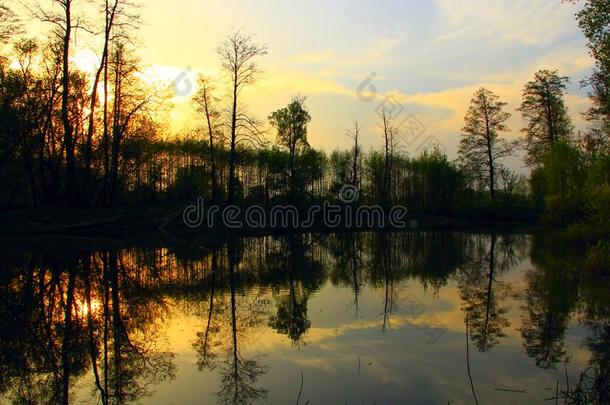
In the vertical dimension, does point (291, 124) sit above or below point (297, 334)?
above

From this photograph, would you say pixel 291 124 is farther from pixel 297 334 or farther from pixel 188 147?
pixel 297 334

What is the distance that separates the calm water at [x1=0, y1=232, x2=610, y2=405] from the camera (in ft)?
18.5

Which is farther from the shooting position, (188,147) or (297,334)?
(188,147)

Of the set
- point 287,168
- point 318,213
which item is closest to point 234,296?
point 318,213

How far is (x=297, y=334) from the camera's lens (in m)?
8.19

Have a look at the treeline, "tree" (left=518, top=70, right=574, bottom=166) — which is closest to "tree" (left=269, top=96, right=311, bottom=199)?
the treeline

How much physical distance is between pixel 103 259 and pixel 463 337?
44.9 feet

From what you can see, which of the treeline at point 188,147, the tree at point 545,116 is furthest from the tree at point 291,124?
the tree at point 545,116

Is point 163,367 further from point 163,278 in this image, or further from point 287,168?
point 287,168

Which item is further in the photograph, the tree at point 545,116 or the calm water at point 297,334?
the tree at point 545,116

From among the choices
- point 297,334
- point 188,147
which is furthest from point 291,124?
point 297,334

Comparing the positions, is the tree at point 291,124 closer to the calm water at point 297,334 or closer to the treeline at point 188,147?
the treeline at point 188,147

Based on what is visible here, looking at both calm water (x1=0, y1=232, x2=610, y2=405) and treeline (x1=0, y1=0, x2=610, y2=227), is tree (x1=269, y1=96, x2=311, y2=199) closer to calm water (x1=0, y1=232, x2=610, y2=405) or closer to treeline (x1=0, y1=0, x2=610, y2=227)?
treeline (x1=0, y1=0, x2=610, y2=227)

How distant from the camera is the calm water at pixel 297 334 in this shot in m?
5.64
